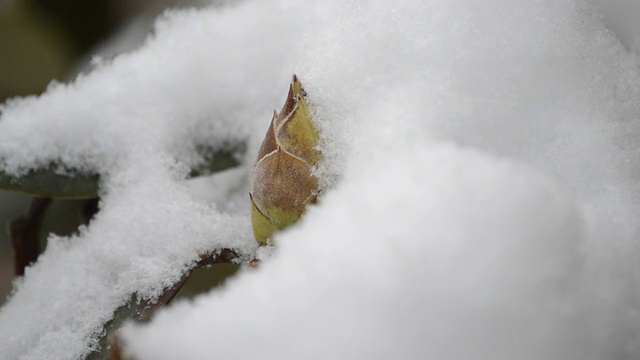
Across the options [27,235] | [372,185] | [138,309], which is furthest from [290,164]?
[27,235]

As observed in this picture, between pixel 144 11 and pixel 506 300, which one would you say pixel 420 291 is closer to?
pixel 506 300

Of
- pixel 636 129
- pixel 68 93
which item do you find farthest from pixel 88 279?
pixel 636 129

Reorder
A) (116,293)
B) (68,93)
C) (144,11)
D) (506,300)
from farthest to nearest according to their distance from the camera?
(144,11), (68,93), (116,293), (506,300)

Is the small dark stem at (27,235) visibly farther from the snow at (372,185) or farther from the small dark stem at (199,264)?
the small dark stem at (199,264)

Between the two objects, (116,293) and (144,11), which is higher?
(144,11)

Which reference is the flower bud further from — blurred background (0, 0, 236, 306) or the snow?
blurred background (0, 0, 236, 306)

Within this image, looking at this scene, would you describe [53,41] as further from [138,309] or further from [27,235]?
[138,309]

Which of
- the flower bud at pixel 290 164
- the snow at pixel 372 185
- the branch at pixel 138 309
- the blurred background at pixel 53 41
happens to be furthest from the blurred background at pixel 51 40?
the flower bud at pixel 290 164

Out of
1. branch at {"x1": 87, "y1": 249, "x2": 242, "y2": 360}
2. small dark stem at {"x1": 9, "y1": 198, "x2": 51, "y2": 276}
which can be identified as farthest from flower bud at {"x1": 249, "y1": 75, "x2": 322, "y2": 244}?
small dark stem at {"x1": 9, "y1": 198, "x2": 51, "y2": 276}
